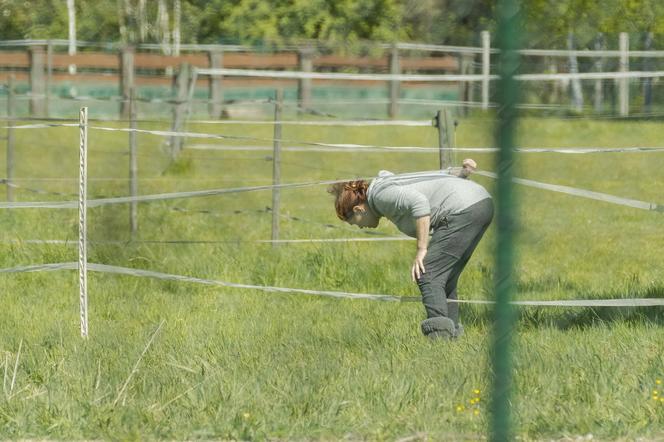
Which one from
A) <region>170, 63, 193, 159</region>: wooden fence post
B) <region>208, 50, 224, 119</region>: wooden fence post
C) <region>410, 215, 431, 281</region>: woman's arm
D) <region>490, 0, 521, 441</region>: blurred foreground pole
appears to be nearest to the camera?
<region>490, 0, 521, 441</region>: blurred foreground pole

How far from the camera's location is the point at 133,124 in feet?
30.7

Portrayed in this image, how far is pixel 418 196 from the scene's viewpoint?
5.01m

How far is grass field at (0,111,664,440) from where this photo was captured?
398 centimetres

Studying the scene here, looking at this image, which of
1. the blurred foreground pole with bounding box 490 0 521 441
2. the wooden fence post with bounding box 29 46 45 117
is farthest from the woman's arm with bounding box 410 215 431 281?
the wooden fence post with bounding box 29 46 45 117

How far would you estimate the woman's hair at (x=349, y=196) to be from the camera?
520 cm

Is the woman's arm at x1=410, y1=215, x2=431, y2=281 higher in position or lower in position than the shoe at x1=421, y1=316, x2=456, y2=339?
higher

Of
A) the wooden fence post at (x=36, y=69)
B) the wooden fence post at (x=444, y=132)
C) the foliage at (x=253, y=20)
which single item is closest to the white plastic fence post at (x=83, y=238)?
the wooden fence post at (x=444, y=132)

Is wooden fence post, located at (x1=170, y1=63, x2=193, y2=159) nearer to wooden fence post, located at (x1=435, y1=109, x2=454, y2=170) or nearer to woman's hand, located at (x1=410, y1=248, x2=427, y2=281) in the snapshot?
wooden fence post, located at (x1=435, y1=109, x2=454, y2=170)

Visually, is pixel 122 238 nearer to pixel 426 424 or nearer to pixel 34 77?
pixel 426 424

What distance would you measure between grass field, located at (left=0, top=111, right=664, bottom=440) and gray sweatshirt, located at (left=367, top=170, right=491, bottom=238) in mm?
341

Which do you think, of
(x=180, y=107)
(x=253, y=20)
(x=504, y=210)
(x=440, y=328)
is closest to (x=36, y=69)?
(x=253, y=20)

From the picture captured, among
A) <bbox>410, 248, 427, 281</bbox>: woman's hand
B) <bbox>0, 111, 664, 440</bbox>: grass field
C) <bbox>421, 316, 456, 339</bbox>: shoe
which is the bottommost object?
<bbox>0, 111, 664, 440</bbox>: grass field

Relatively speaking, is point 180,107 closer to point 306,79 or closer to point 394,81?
point 394,81

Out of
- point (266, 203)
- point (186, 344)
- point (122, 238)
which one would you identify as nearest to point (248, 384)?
point (186, 344)
